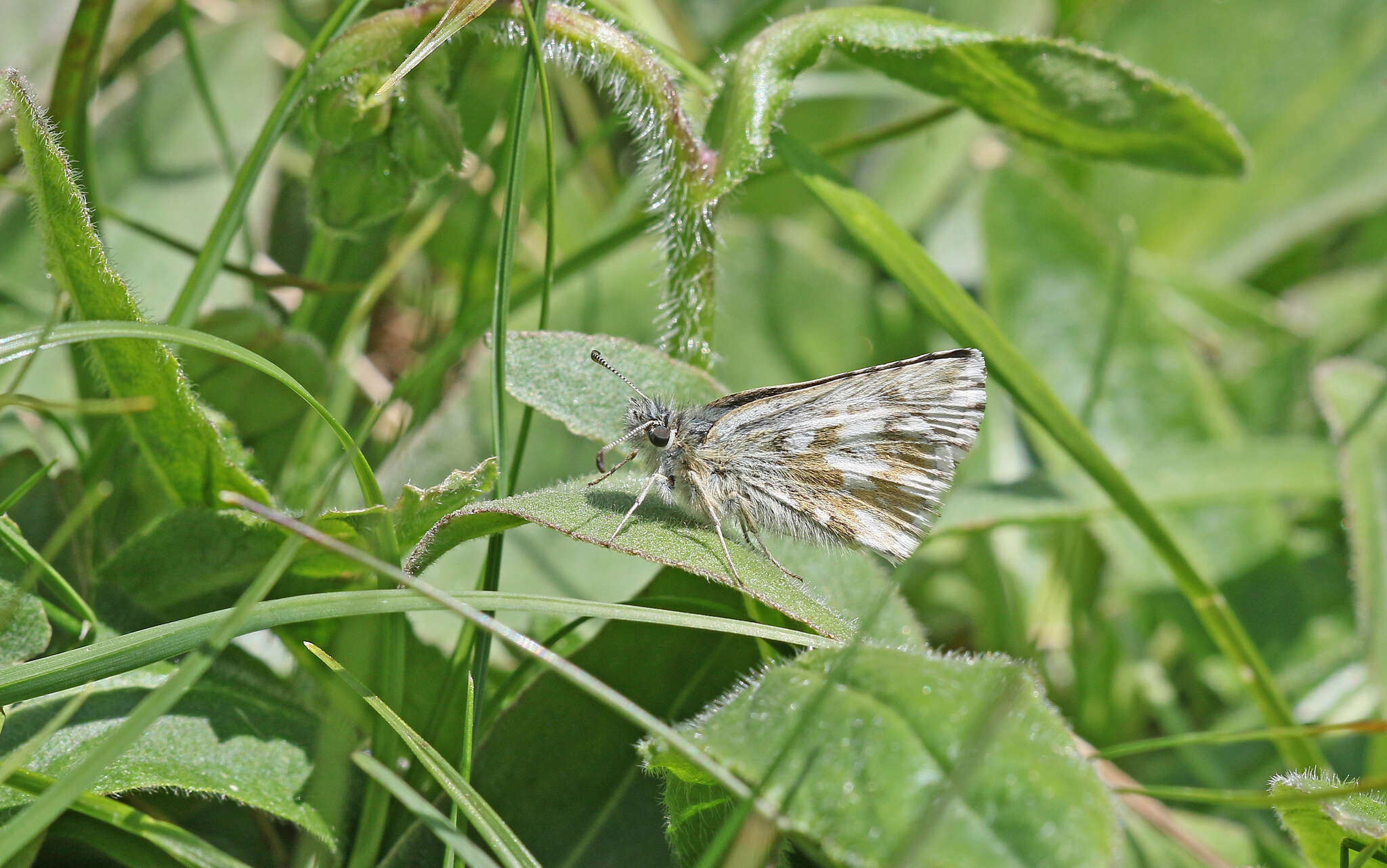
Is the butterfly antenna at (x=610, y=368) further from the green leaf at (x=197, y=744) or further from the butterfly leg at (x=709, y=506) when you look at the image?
the green leaf at (x=197, y=744)

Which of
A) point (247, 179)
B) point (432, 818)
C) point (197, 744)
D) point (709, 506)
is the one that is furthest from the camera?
point (709, 506)

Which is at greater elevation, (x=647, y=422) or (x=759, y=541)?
(x=647, y=422)

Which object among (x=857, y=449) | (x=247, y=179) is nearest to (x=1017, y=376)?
(x=857, y=449)

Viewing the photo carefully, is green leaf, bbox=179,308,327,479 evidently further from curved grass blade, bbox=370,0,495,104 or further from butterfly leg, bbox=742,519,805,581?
butterfly leg, bbox=742,519,805,581

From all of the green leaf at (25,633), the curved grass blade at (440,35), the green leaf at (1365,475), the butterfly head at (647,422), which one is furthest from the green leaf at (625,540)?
the green leaf at (1365,475)

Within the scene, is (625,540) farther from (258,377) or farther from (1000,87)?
(1000,87)

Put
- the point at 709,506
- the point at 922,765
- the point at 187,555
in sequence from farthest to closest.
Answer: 1. the point at 709,506
2. the point at 187,555
3. the point at 922,765

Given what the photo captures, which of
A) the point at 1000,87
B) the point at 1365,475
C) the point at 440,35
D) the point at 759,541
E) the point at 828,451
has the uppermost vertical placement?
the point at 1000,87
